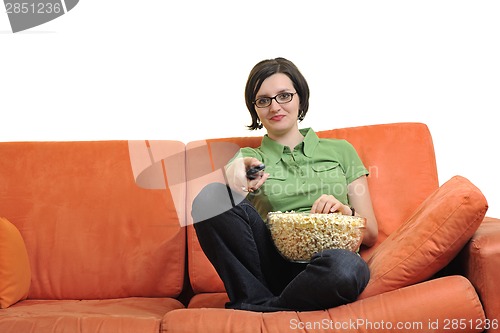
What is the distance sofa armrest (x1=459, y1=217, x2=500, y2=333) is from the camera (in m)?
1.48

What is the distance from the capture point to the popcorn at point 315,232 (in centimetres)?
158

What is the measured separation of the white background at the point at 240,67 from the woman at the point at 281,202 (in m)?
0.42

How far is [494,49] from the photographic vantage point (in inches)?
101

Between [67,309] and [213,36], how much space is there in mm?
1283

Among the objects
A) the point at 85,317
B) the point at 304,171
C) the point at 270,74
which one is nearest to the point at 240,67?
the point at 270,74

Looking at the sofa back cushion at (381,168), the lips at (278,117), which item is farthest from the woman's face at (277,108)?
the sofa back cushion at (381,168)

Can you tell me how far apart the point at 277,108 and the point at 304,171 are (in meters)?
0.23

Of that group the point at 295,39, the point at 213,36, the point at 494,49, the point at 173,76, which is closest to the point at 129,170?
the point at 173,76

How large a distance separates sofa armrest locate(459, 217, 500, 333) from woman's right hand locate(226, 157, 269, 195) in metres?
0.63

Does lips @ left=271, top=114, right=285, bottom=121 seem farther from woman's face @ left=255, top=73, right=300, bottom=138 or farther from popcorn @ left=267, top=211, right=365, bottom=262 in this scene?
popcorn @ left=267, top=211, right=365, bottom=262

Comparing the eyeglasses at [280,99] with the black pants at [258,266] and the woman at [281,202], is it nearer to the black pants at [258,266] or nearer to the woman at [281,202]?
the woman at [281,202]

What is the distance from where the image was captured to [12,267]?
1.98 meters

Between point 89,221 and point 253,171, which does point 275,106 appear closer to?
point 253,171

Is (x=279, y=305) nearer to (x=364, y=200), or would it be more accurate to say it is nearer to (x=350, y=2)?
(x=364, y=200)
